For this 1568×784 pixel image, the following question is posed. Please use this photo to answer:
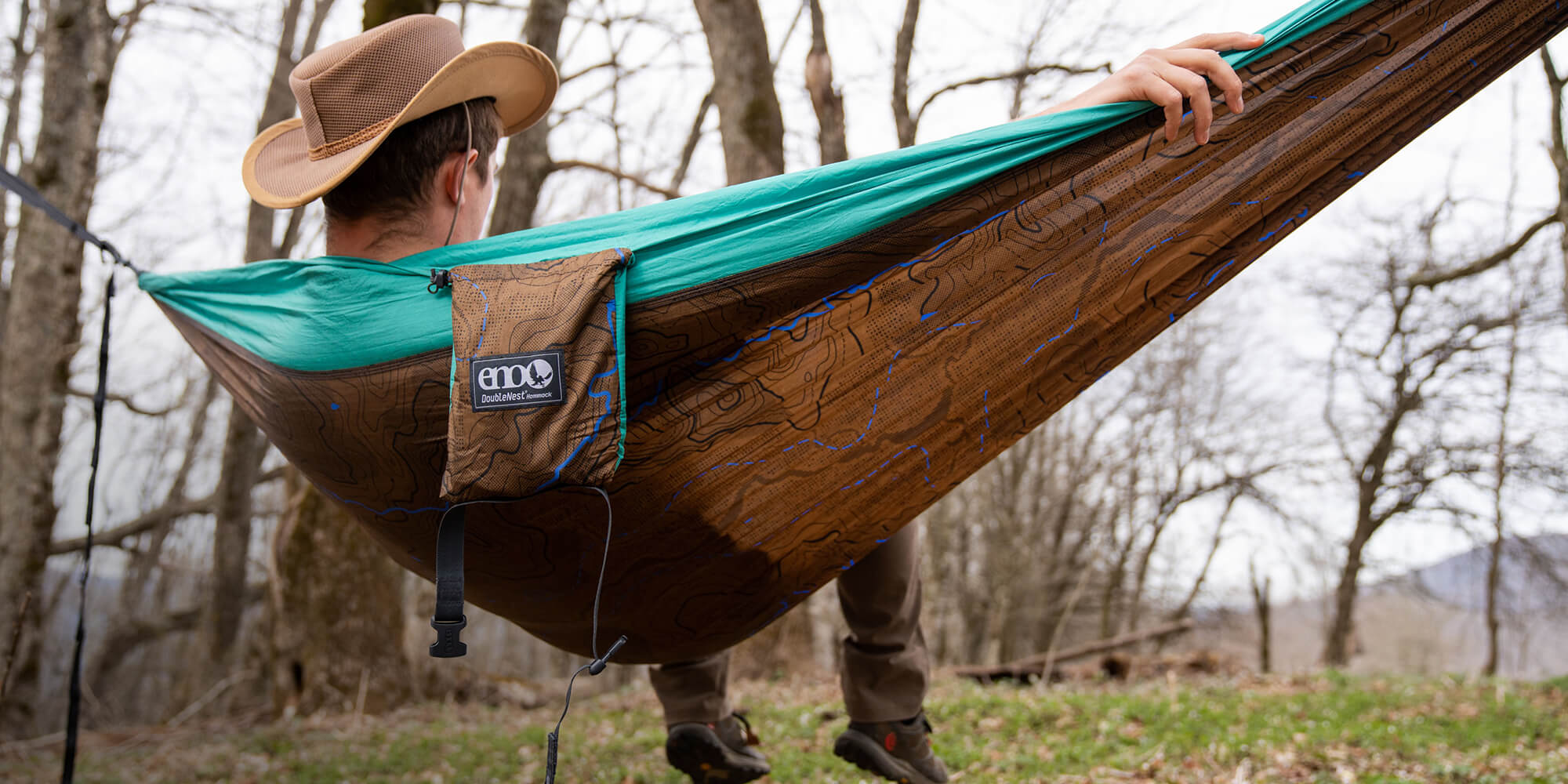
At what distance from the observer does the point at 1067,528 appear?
17.2m

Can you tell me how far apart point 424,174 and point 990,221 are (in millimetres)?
1053

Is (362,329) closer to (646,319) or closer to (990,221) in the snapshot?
(646,319)

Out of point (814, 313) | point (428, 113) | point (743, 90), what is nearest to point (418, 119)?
point (428, 113)

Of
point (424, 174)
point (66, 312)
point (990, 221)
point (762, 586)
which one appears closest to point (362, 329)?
point (424, 174)

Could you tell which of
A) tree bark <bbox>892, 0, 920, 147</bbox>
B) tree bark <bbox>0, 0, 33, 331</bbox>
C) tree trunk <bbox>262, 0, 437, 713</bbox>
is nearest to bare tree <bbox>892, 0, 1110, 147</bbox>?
tree bark <bbox>892, 0, 920, 147</bbox>

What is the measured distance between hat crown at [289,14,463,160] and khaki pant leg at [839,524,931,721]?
137 cm

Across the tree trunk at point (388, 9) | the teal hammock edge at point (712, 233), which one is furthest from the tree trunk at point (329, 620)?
the teal hammock edge at point (712, 233)

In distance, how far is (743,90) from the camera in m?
5.81

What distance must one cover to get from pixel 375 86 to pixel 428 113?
0.11 metres

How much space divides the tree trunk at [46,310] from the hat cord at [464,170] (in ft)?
13.0

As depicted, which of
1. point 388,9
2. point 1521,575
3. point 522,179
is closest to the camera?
point 388,9

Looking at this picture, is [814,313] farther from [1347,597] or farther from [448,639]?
[1347,597]

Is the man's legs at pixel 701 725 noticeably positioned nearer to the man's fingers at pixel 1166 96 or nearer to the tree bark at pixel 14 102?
the man's fingers at pixel 1166 96

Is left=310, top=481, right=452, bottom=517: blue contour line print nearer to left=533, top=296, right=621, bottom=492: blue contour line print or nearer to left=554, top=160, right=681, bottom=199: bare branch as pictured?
left=533, top=296, right=621, bottom=492: blue contour line print
